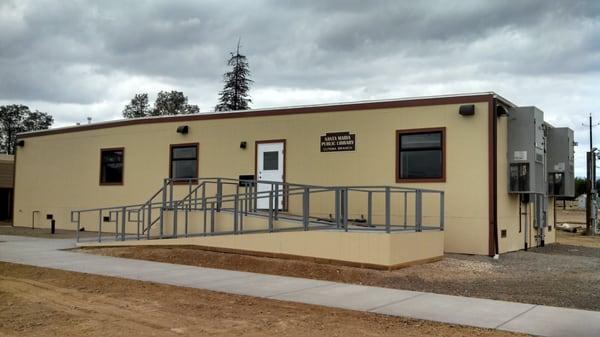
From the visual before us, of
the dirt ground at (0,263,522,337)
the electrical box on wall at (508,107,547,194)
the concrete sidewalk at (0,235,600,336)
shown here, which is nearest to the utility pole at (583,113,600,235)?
the electrical box on wall at (508,107,547,194)

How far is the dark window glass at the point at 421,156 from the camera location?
15.0 meters

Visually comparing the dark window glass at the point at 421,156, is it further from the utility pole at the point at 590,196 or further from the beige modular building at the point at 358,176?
the utility pole at the point at 590,196

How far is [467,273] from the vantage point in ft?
38.6

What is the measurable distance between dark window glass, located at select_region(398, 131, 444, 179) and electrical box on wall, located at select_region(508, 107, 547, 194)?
6.53 ft

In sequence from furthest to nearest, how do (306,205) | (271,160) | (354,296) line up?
(271,160) → (306,205) → (354,296)

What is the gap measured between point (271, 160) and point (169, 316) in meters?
10.00

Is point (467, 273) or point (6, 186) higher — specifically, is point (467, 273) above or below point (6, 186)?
below

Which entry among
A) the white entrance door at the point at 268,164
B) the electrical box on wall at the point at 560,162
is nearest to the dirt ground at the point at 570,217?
the electrical box on wall at the point at 560,162

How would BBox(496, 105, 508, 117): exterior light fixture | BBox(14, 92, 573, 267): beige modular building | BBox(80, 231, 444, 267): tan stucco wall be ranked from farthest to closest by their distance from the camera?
BBox(496, 105, 508, 117): exterior light fixture, BBox(14, 92, 573, 267): beige modular building, BBox(80, 231, 444, 267): tan stucco wall

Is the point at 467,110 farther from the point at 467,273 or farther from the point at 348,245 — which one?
the point at 348,245

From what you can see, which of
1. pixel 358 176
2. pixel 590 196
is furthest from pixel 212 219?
pixel 590 196

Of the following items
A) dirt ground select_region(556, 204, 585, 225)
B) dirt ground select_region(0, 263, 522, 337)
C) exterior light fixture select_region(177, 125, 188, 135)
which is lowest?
dirt ground select_region(556, 204, 585, 225)

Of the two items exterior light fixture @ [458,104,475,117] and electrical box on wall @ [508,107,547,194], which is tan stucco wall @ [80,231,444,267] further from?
electrical box on wall @ [508,107,547,194]

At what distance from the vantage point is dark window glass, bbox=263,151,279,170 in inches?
682
